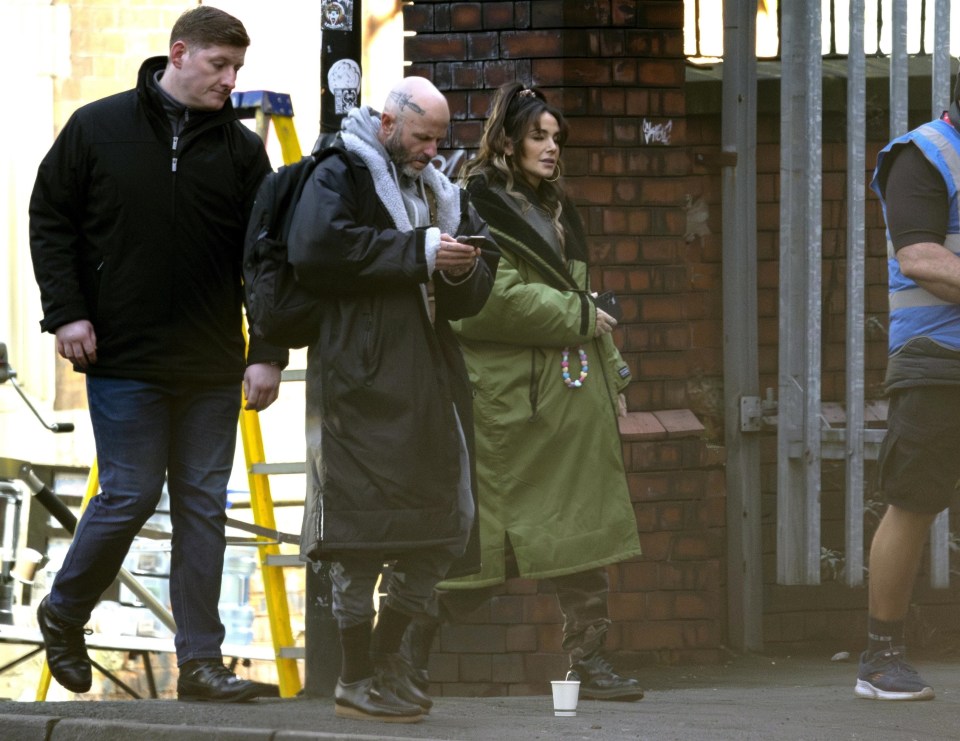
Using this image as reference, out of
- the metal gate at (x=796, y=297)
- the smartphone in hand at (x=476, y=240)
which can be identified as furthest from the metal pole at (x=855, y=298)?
the smartphone in hand at (x=476, y=240)

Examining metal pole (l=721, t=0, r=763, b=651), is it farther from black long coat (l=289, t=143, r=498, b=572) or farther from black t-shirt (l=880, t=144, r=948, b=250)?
black long coat (l=289, t=143, r=498, b=572)

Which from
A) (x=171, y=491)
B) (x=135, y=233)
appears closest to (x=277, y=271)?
(x=135, y=233)

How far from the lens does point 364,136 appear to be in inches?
187

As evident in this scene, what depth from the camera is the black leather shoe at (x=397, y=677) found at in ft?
16.0

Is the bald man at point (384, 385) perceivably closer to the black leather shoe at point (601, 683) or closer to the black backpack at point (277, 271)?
the black backpack at point (277, 271)

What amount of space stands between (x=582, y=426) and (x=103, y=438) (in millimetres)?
1487

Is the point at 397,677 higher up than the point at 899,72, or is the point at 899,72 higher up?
the point at 899,72

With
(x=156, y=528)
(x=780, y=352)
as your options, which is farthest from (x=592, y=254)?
(x=156, y=528)

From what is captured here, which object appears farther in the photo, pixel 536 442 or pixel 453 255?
pixel 536 442

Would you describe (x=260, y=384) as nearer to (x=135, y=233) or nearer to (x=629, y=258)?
(x=135, y=233)

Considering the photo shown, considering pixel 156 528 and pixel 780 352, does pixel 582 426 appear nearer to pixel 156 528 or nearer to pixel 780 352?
pixel 780 352

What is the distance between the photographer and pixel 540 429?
5508 millimetres

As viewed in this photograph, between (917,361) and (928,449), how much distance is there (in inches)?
10.3

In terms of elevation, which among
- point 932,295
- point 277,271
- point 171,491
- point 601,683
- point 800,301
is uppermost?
point 277,271
